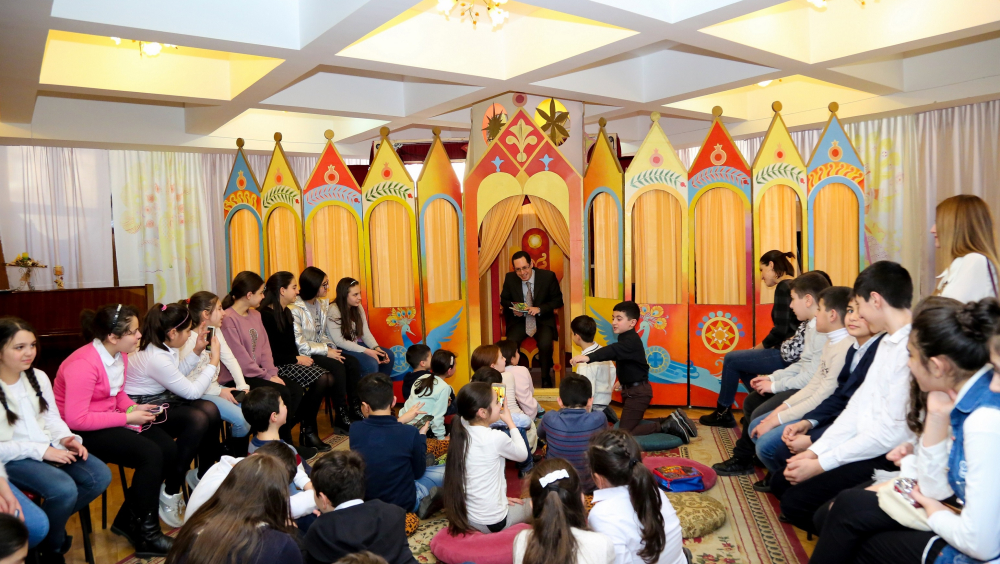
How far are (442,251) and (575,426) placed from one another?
117 inches

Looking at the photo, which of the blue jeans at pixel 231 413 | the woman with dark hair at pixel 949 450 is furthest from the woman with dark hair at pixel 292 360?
the woman with dark hair at pixel 949 450

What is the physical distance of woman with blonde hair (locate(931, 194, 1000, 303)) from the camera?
353 centimetres

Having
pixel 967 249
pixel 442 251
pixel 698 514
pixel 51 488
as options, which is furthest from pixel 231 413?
pixel 967 249

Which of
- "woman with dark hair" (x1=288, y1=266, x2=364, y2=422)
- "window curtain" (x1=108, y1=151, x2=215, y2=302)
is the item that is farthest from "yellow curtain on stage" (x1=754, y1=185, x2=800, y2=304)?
"window curtain" (x1=108, y1=151, x2=215, y2=302)

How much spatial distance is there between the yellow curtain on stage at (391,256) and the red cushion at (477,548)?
345 centimetres

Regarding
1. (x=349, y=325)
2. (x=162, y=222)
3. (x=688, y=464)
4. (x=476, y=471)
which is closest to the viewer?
(x=476, y=471)

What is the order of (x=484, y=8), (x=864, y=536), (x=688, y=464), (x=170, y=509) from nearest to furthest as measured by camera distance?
(x=864, y=536), (x=170, y=509), (x=688, y=464), (x=484, y=8)

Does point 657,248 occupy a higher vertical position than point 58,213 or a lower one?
lower

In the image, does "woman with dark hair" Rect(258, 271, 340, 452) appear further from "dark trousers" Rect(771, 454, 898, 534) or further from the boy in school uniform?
"dark trousers" Rect(771, 454, 898, 534)

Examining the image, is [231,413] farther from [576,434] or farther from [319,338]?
[576,434]

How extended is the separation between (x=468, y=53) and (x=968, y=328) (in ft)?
14.9

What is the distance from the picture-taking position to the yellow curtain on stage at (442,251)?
6352mm

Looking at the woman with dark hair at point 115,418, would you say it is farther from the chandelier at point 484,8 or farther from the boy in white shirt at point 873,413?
the boy in white shirt at point 873,413

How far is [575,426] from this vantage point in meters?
3.81
